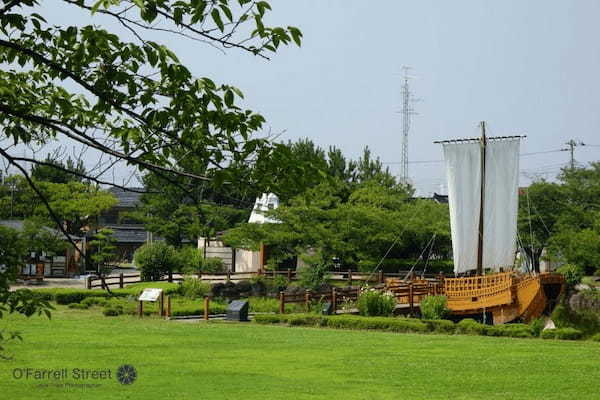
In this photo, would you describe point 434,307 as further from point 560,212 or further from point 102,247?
point 560,212

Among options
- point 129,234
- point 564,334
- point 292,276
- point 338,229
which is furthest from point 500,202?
point 129,234

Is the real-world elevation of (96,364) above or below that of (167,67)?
below

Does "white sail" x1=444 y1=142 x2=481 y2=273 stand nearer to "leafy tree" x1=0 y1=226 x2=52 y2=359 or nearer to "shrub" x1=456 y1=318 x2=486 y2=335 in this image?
"shrub" x1=456 y1=318 x2=486 y2=335

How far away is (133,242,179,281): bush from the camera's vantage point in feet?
134

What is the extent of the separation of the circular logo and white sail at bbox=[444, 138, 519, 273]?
85.0 feet

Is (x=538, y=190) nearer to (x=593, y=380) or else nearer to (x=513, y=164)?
(x=513, y=164)

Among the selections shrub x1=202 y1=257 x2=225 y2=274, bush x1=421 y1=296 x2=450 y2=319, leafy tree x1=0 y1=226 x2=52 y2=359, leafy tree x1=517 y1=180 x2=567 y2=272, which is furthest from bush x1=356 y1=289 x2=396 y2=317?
leafy tree x1=0 y1=226 x2=52 y2=359

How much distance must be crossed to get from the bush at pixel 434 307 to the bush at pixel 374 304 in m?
1.41

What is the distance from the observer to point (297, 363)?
15.2 metres

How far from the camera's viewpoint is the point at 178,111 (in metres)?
5.45

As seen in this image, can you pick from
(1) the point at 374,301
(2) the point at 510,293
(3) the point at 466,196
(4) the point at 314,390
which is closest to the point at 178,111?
(4) the point at 314,390

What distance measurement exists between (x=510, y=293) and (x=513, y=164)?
863 cm

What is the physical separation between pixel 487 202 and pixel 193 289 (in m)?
14.3

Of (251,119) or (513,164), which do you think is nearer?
(251,119)
